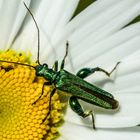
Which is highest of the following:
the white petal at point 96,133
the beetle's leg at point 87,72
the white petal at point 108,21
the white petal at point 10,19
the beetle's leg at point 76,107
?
the white petal at point 10,19

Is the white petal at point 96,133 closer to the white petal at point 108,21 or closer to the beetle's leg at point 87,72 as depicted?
the beetle's leg at point 87,72

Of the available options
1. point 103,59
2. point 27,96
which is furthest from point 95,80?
point 27,96

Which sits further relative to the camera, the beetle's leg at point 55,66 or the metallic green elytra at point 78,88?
the beetle's leg at point 55,66

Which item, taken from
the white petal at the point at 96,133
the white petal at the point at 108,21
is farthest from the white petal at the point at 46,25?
the white petal at the point at 96,133

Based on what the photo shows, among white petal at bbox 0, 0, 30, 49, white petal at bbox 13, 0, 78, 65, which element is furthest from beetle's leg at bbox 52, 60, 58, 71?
white petal at bbox 0, 0, 30, 49

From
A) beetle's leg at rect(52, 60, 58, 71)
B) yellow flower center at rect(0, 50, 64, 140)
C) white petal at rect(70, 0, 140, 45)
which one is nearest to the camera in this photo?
white petal at rect(70, 0, 140, 45)

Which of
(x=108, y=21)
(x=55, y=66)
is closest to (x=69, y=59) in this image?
(x=55, y=66)

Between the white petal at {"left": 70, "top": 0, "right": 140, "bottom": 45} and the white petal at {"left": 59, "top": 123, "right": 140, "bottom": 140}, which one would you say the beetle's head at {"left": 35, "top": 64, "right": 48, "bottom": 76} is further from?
the white petal at {"left": 59, "top": 123, "right": 140, "bottom": 140}
